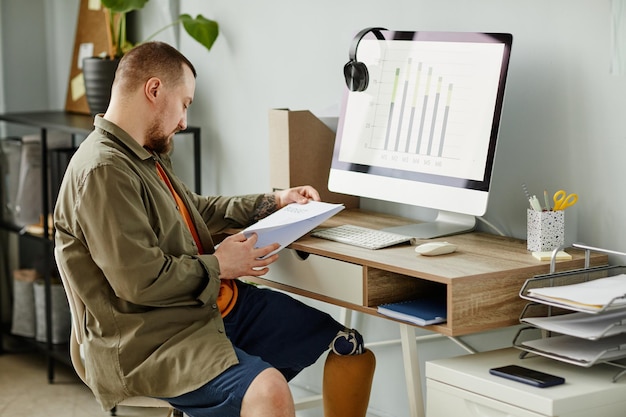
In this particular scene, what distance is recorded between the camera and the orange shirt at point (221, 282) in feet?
7.58

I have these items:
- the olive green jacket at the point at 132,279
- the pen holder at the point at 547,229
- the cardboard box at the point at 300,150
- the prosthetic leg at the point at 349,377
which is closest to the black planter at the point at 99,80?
the cardboard box at the point at 300,150

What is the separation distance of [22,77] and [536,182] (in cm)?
256

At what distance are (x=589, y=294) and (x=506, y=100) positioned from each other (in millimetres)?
661

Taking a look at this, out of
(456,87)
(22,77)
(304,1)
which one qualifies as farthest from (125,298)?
(22,77)

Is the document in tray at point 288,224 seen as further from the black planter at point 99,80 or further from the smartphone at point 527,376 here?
the black planter at point 99,80

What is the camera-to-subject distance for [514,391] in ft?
6.02

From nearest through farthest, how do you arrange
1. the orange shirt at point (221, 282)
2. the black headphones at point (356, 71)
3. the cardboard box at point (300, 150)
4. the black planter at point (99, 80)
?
the orange shirt at point (221, 282)
the black headphones at point (356, 71)
the cardboard box at point (300, 150)
the black planter at point (99, 80)

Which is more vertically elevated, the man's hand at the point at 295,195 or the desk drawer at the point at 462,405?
the man's hand at the point at 295,195

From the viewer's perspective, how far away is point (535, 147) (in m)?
2.34

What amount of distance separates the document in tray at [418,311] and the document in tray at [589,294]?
197mm

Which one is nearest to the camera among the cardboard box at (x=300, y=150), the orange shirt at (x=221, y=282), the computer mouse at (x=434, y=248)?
the computer mouse at (x=434, y=248)

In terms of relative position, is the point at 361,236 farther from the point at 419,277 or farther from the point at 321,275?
the point at 419,277

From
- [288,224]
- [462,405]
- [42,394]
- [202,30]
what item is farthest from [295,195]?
[42,394]

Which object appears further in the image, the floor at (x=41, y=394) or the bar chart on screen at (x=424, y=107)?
the floor at (x=41, y=394)
